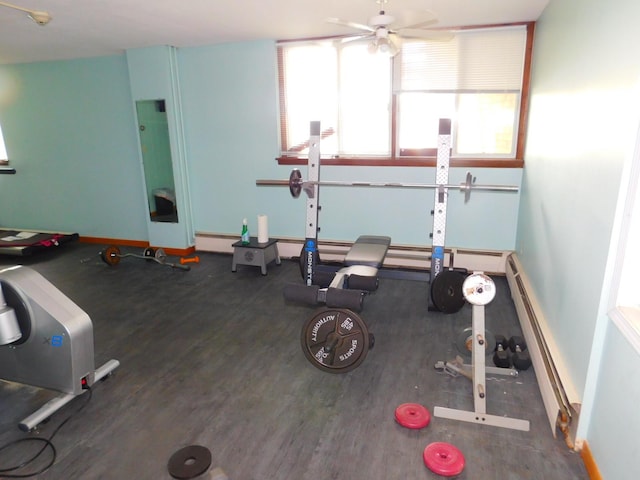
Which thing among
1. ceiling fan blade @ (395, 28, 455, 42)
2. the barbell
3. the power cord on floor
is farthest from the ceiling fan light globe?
the power cord on floor

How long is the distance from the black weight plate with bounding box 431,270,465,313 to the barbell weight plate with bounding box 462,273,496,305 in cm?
122

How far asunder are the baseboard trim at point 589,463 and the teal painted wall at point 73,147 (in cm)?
479

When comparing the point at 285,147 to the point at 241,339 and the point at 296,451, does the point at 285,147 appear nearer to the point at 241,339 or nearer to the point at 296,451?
the point at 241,339

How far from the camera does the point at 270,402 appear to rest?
226 cm

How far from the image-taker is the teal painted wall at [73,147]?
501 centimetres

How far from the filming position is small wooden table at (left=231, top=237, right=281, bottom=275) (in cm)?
423

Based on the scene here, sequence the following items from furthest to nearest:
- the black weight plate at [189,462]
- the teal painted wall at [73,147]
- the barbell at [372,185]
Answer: the teal painted wall at [73,147]
the barbell at [372,185]
the black weight plate at [189,462]

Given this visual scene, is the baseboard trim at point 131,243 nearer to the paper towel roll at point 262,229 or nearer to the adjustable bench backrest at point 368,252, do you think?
the paper towel roll at point 262,229

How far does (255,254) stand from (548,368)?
278 centimetres

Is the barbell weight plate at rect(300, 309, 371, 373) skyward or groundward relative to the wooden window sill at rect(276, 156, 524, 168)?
groundward

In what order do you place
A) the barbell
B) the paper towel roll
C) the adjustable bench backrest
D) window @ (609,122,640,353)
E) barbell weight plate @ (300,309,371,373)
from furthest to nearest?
the paper towel roll → the adjustable bench backrest → the barbell → barbell weight plate @ (300,309,371,373) → window @ (609,122,640,353)

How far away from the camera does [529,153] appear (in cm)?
356

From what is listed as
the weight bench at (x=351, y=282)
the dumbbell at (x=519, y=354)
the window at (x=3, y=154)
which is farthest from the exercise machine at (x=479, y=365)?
the window at (x=3, y=154)

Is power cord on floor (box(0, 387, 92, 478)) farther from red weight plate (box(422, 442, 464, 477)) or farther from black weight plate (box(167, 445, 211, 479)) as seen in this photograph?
red weight plate (box(422, 442, 464, 477))
